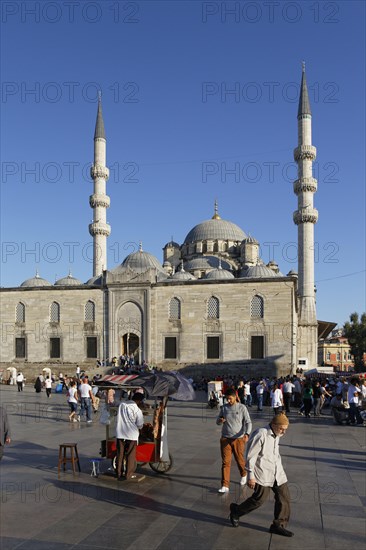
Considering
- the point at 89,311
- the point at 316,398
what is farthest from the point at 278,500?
the point at 89,311

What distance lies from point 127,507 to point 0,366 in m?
36.0

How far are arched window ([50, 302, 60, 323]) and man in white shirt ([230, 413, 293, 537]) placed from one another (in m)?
35.2

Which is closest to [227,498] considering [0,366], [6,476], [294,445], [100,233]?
[6,476]

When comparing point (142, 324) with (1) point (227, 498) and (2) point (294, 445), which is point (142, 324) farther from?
(1) point (227, 498)

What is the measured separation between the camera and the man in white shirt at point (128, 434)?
822 cm

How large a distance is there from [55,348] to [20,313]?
402 centimetres

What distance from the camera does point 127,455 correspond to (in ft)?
27.2

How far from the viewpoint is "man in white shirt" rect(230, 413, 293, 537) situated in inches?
231

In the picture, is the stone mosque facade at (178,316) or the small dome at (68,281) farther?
the small dome at (68,281)

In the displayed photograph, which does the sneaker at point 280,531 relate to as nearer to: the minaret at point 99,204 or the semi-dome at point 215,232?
the minaret at point 99,204

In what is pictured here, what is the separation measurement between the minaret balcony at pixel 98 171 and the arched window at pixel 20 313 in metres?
14.2

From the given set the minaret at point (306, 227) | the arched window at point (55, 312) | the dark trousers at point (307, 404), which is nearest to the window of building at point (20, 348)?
the arched window at point (55, 312)

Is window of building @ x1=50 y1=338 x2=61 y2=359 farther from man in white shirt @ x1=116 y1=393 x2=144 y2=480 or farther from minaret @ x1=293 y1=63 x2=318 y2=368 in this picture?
man in white shirt @ x1=116 y1=393 x2=144 y2=480

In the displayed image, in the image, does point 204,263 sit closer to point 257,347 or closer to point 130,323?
point 130,323
